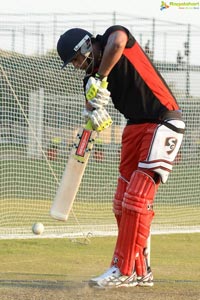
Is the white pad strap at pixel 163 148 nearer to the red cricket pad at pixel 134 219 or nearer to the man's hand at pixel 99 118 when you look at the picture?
the red cricket pad at pixel 134 219

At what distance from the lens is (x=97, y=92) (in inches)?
226

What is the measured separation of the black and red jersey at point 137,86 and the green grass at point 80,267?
1299 millimetres

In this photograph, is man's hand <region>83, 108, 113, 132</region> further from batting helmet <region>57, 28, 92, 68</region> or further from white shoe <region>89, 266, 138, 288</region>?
white shoe <region>89, 266, 138, 288</region>

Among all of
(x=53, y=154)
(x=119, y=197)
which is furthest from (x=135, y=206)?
(x=53, y=154)

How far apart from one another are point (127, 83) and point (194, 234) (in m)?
5.42

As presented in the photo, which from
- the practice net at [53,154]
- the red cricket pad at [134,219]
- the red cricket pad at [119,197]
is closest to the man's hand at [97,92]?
the red cricket pad at [134,219]

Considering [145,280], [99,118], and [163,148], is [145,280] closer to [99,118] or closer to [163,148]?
[163,148]

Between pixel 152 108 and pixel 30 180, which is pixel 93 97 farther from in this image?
pixel 30 180

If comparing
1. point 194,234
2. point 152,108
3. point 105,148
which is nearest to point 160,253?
point 194,234

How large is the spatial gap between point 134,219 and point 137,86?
0.95 metres

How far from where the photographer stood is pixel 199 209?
540 inches

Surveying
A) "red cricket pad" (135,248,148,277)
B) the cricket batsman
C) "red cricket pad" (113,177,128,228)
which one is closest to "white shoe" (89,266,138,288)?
the cricket batsman

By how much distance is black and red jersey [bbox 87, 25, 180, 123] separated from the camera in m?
5.93

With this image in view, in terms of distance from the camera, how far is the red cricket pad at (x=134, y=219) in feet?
19.1
